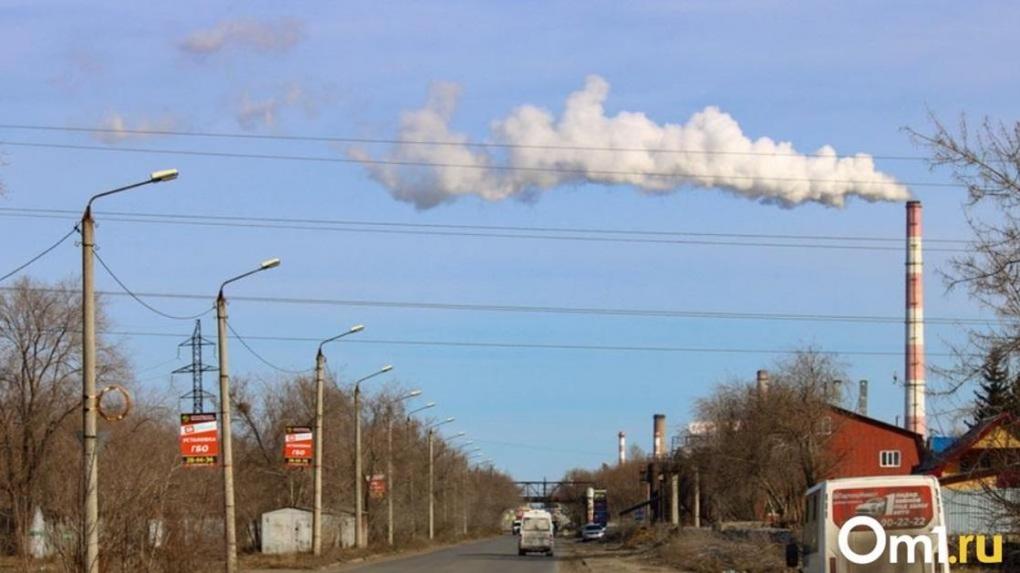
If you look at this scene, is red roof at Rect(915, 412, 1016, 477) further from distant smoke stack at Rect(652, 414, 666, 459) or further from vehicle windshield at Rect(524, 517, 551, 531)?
distant smoke stack at Rect(652, 414, 666, 459)

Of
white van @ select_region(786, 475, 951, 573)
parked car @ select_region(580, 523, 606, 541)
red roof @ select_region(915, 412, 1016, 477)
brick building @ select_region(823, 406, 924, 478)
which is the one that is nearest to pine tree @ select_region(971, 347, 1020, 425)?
red roof @ select_region(915, 412, 1016, 477)

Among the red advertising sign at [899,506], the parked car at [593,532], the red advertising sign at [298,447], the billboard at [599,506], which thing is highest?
the red advertising sign at [899,506]

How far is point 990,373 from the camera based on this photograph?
27.6 meters

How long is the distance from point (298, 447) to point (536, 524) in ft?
76.8

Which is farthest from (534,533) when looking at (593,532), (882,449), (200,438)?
(593,532)

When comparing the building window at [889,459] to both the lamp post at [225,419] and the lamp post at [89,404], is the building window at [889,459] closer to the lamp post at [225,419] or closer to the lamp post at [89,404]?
the lamp post at [225,419]

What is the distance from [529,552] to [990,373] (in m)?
49.7

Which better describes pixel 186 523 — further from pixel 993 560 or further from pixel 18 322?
pixel 18 322

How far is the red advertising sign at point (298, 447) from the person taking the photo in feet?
174

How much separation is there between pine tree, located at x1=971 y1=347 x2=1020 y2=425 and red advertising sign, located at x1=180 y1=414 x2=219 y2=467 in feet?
63.7

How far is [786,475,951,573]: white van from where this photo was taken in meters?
21.2

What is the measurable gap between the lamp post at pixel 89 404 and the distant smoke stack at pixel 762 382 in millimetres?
51696

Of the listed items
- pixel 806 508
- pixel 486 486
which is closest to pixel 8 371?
pixel 806 508

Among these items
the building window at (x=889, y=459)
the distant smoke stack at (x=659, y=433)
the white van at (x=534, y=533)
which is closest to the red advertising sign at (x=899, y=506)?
the white van at (x=534, y=533)
